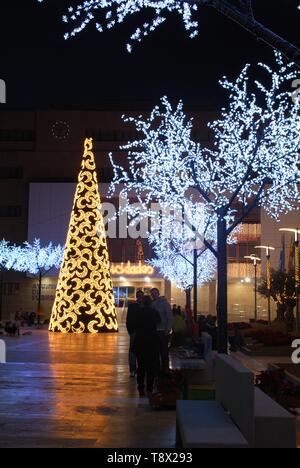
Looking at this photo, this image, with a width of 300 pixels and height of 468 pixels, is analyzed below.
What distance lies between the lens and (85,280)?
112 ft

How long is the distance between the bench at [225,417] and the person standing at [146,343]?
3955 mm

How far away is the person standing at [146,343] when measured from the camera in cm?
1251

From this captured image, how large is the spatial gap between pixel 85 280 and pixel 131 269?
2896 cm

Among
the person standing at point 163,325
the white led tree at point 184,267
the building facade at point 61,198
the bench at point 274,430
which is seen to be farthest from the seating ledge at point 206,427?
the building facade at point 61,198

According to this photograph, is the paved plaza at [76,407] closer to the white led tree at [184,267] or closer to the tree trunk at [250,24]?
the tree trunk at [250,24]

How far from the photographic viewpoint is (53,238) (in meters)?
63.4

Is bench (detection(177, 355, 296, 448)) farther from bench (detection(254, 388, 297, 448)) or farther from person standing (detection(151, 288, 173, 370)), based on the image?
person standing (detection(151, 288, 173, 370))

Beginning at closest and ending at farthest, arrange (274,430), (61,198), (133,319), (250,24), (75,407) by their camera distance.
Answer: (274,430), (250,24), (75,407), (133,319), (61,198)

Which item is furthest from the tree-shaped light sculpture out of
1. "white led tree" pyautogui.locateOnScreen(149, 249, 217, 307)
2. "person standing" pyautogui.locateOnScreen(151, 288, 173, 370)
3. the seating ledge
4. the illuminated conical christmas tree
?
the seating ledge

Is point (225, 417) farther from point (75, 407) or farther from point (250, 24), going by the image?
point (250, 24)

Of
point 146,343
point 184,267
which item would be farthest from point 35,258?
point 146,343

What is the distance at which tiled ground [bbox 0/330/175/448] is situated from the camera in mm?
8789
